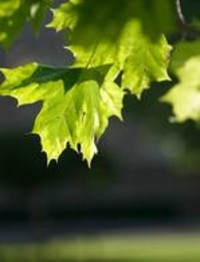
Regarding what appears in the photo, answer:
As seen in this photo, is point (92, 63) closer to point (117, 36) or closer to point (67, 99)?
point (67, 99)

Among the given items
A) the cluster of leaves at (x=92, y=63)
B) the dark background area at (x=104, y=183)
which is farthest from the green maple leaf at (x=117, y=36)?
the dark background area at (x=104, y=183)

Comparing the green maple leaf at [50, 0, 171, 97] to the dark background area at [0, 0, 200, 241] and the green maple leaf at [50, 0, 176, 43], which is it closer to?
the green maple leaf at [50, 0, 176, 43]

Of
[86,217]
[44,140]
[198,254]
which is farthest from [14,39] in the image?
[86,217]

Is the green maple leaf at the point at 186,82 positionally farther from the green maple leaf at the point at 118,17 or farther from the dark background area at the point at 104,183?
the dark background area at the point at 104,183

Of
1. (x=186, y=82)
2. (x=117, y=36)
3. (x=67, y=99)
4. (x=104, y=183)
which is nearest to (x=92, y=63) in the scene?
(x=67, y=99)

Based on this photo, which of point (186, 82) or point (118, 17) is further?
point (186, 82)

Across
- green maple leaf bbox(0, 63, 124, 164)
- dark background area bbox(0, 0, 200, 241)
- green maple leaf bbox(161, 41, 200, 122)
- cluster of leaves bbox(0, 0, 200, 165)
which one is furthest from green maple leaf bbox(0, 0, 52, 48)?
dark background area bbox(0, 0, 200, 241)
